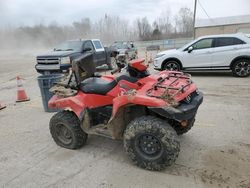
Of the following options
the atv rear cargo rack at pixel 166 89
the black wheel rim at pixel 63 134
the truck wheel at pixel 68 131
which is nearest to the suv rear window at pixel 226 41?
the atv rear cargo rack at pixel 166 89

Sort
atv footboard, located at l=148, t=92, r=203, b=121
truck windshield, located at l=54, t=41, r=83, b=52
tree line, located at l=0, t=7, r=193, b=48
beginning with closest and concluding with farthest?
atv footboard, located at l=148, t=92, r=203, b=121 < truck windshield, located at l=54, t=41, r=83, b=52 < tree line, located at l=0, t=7, r=193, b=48

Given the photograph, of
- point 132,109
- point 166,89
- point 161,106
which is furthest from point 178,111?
point 132,109

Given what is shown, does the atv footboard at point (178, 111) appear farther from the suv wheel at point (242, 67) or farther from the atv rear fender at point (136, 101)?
the suv wheel at point (242, 67)

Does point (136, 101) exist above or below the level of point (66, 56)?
above

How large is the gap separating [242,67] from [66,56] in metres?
7.38

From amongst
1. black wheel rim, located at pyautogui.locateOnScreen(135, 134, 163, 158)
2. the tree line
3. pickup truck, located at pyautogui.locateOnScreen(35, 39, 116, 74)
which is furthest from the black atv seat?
the tree line

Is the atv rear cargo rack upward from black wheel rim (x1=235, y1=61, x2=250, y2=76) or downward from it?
upward

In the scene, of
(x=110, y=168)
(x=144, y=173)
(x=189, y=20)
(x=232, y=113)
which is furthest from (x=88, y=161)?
(x=189, y=20)

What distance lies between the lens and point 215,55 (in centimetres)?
1009

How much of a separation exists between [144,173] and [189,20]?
249 feet

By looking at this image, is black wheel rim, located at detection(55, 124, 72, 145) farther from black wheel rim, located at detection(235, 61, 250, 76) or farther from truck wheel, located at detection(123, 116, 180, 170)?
black wheel rim, located at detection(235, 61, 250, 76)

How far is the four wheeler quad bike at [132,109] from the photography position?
323 cm

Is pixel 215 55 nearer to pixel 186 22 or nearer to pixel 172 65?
pixel 172 65

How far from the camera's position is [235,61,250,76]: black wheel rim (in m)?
9.77
